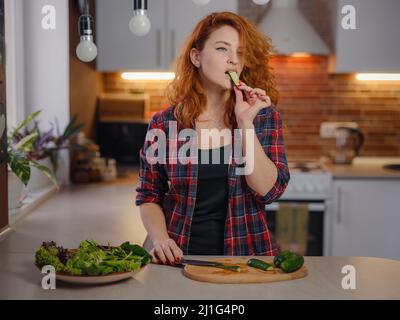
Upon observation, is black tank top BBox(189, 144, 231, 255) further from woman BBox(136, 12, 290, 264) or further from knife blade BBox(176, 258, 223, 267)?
knife blade BBox(176, 258, 223, 267)

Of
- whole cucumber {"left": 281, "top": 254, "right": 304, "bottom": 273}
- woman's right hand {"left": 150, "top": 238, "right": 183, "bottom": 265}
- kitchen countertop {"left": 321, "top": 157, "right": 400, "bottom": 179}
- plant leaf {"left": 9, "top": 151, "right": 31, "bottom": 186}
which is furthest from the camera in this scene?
kitchen countertop {"left": 321, "top": 157, "right": 400, "bottom": 179}

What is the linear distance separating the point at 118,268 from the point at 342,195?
2.37m

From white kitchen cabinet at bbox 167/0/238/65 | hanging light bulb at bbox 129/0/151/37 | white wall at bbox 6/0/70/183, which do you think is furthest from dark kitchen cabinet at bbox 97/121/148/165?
hanging light bulb at bbox 129/0/151/37

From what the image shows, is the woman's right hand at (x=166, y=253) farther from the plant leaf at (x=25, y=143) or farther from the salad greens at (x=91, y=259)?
the plant leaf at (x=25, y=143)

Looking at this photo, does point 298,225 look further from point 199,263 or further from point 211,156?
point 199,263

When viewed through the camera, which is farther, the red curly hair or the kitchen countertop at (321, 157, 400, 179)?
the kitchen countertop at (321, 157, 400, 179)

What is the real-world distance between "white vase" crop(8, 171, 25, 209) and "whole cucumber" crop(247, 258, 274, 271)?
46.9 inches

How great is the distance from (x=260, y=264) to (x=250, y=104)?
489 millimetres

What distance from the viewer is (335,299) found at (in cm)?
140

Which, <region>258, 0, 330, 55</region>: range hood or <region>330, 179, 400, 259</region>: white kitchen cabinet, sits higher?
<region>258, 0, 330, 55</region>: range hood

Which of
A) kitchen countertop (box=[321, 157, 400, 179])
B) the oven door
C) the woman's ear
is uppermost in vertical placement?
the woman's ear

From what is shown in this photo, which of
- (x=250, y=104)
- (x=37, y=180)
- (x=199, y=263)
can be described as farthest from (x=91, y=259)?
(x=37, y=180)

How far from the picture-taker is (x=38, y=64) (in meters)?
3.36

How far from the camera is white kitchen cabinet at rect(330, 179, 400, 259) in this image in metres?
3.64
